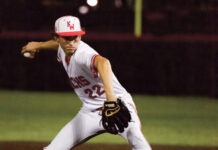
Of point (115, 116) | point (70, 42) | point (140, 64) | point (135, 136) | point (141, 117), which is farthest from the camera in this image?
point (140, 64)

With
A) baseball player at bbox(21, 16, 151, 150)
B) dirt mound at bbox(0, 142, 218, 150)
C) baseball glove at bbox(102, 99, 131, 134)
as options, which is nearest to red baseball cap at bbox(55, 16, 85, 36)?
baseball player at bbox(21, 16, 151, 150)

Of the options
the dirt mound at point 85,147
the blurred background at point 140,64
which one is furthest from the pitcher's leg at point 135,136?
the blurred background at point 140,64

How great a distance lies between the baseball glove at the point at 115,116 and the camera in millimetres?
6164

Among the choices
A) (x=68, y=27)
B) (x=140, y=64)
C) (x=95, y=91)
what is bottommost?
(x=140, y=64)

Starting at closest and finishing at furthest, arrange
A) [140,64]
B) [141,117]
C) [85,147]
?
[85,147] → [141,117] → [140,64]

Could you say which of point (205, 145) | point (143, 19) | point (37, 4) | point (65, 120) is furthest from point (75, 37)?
point (143, 19)

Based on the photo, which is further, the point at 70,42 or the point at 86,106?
the point at 86,106

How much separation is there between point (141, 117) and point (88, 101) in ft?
20.2

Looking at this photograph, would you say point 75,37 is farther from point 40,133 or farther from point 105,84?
point 40,133

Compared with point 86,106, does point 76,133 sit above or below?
below

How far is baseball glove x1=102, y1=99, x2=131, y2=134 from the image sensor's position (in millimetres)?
6164

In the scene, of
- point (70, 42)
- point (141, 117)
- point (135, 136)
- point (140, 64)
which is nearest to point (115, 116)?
point (135, 136)

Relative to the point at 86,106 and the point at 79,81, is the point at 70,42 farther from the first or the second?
the point at 86,106

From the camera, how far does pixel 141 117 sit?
42.2 feet
